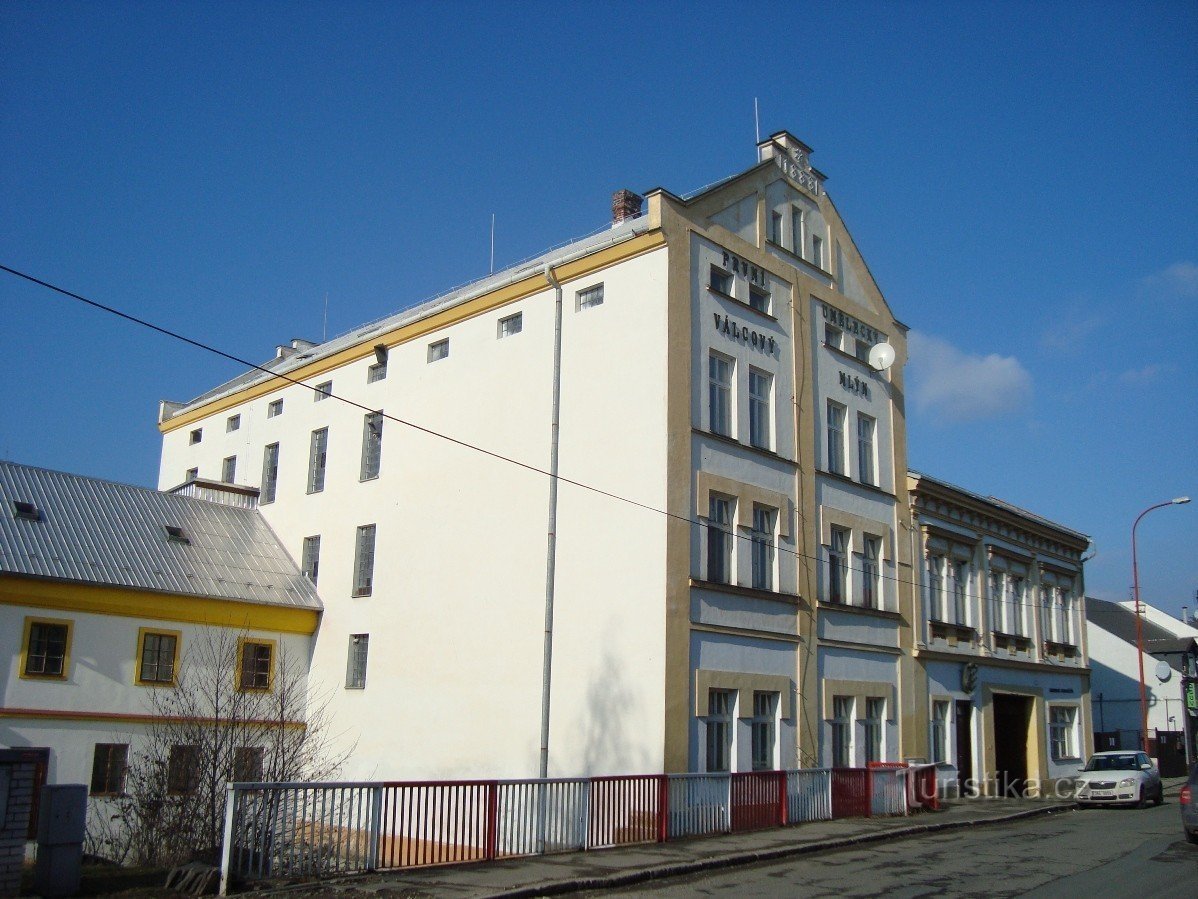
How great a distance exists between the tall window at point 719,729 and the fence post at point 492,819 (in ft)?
22.8

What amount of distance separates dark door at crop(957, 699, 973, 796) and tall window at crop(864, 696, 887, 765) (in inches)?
187

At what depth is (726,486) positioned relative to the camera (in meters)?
22.6

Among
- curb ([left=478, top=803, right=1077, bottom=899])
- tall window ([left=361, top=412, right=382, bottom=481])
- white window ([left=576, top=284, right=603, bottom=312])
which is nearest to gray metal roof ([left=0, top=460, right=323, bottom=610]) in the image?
tall window ([left=361, top=412, right=382, bottom=481])

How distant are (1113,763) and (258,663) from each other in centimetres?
2353

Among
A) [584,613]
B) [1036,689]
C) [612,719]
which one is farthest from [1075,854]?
[1036,689]

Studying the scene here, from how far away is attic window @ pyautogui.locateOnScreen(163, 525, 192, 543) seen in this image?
1154 inches

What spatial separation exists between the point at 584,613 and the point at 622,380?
493 centimetres

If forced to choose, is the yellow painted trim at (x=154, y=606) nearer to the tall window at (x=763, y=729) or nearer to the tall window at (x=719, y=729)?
the tall window at (x=719, y=729)

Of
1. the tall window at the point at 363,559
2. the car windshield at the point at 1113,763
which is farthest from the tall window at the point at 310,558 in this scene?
the car windshield at the point at 1113,763

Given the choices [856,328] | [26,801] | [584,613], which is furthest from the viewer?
[856,328]

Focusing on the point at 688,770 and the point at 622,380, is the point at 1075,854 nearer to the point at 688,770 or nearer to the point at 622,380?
the point at 688,770

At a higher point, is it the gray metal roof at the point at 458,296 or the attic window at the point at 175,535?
the gray metal roof at the point at 458,296

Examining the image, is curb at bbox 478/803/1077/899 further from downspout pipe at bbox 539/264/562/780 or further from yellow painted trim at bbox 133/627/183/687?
yellow painted trim at bbox 133/627/183/687

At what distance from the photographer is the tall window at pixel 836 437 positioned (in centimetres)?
2691
